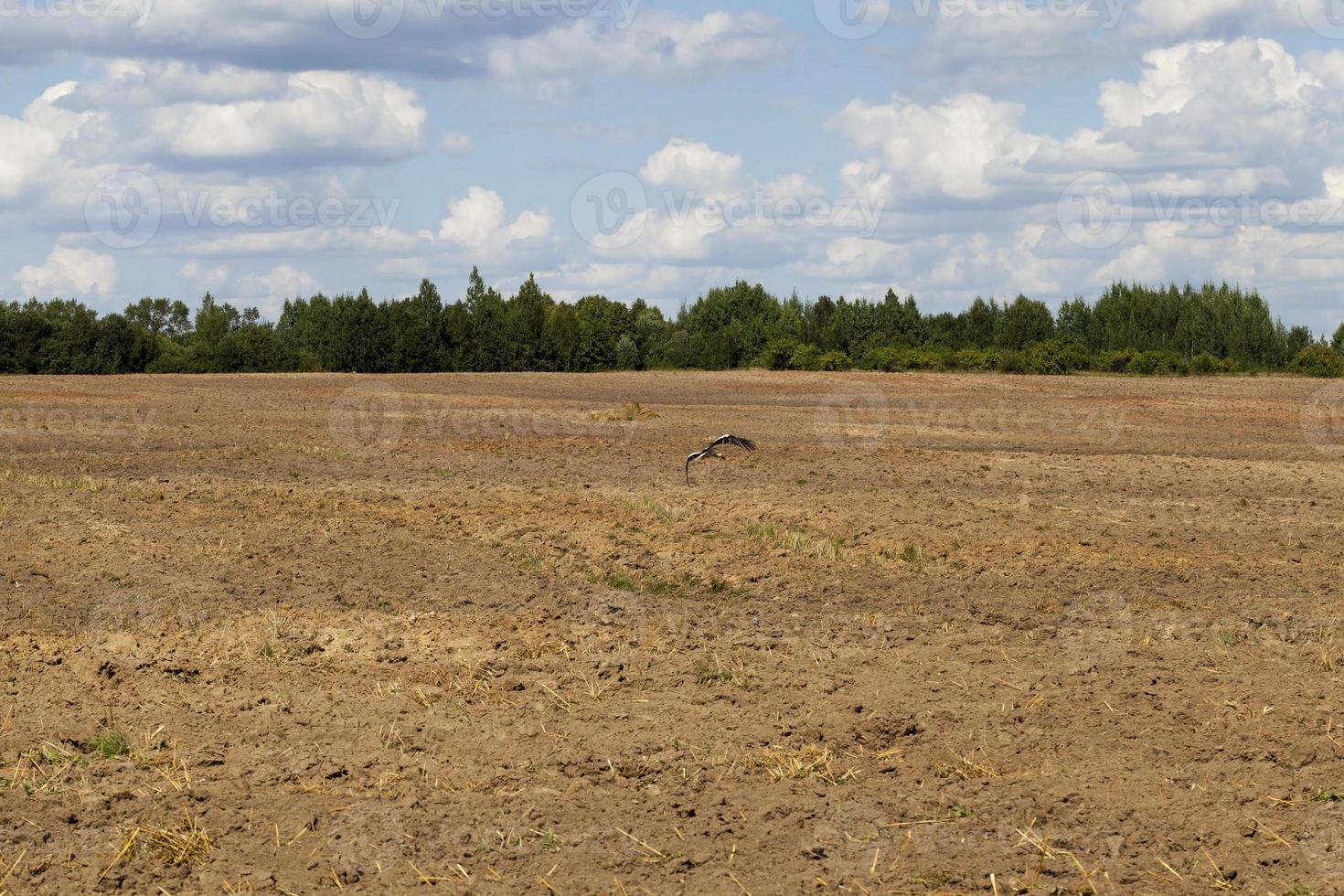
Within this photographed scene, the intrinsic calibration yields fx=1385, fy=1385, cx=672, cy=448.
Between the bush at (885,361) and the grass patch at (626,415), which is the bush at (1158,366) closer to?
the bush at (885,361)

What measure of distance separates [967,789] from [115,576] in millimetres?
8047

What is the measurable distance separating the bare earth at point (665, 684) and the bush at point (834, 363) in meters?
46.7

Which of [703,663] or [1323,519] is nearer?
[703,663]

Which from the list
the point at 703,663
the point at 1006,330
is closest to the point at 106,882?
the point at 703,663

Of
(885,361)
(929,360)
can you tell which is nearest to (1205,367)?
(929,360)

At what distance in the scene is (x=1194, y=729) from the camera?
808 cm

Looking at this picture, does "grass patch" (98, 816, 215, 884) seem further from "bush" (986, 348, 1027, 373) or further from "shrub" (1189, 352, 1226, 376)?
"shrub" (1189, 352, 1226, 376)

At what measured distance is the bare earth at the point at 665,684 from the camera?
6.71 metres

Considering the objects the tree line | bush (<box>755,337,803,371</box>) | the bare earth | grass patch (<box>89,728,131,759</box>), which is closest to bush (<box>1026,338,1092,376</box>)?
the tree line

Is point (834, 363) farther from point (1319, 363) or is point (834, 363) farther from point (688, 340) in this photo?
point (1319, 363)

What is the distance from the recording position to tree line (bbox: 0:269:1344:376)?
65.4 meters

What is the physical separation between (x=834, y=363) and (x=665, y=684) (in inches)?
2281

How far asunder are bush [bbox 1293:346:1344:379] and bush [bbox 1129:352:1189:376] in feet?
17.9

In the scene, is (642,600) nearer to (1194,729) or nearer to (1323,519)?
(1194,729)
